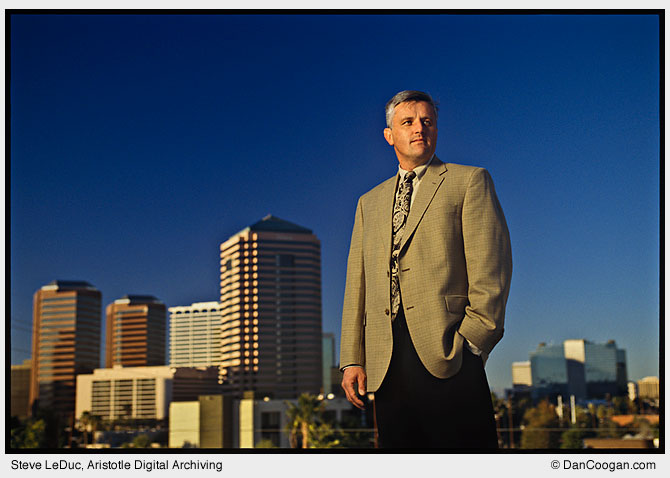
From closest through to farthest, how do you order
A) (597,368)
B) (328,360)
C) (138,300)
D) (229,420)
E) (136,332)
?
Result: (138,300)
(136,332)
(229,420)
(328,360)
(597,368)

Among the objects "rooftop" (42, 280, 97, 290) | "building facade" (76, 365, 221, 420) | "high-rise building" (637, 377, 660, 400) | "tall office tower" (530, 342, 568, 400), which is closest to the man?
"high-rise building" (637, 377, 660, 400)

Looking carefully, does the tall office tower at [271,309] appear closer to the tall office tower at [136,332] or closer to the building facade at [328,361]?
the building facade at [328,361]

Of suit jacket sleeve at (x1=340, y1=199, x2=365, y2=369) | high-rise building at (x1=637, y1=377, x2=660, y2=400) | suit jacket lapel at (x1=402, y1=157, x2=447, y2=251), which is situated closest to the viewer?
suit jacket lapel at (x1=402, y1=157, x2=447, y2=251)

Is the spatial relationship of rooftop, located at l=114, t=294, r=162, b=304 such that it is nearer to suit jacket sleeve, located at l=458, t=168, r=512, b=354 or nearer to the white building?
the white building

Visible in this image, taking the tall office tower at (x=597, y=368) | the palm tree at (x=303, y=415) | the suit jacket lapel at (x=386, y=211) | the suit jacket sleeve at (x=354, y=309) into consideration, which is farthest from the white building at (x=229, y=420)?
the suit jacket lapel at (x=386, y=211)

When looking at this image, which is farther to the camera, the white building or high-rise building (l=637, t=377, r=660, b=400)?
the white building

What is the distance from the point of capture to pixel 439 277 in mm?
2824

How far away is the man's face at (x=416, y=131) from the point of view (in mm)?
3084

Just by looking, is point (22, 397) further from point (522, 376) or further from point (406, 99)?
point (406, 99)

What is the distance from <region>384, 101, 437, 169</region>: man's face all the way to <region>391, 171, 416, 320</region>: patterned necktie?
78 mm

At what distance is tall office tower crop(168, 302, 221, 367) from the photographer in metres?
17.3

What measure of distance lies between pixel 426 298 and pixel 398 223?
38 cm

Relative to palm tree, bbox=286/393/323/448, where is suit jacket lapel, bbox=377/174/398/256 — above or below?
above

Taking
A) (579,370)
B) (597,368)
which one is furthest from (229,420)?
(579,370)
